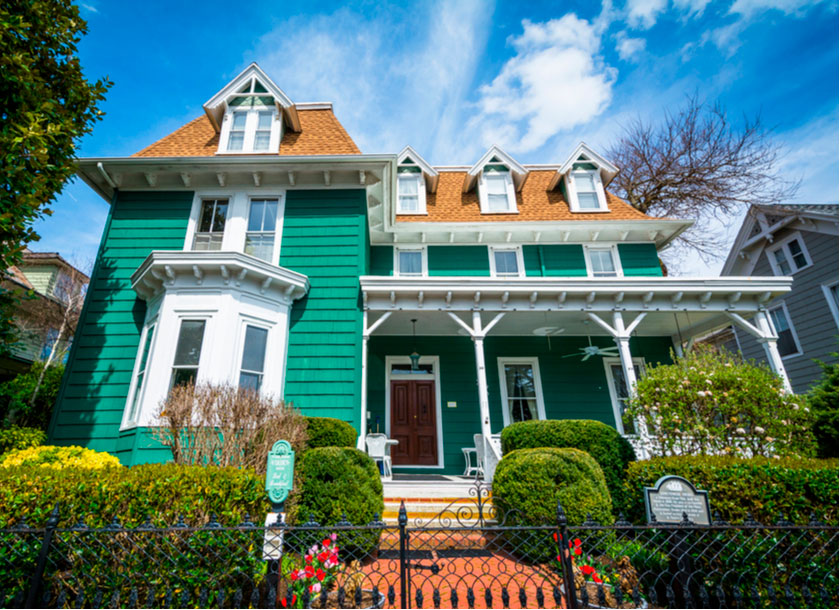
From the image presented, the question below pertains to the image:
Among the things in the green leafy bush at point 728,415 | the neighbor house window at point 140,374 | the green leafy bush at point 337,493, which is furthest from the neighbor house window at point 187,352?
the green leafy bush at point 728,415

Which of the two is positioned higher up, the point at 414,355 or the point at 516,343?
the point at 516,343

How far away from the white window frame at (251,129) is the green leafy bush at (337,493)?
758 centimetres

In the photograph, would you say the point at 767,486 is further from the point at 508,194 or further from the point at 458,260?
the point at 508,194

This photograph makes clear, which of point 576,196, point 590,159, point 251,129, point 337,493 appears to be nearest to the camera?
point 337,493

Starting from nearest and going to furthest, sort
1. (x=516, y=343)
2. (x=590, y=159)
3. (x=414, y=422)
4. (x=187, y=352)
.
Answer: (x=187, y=352) → (x=414, y=422) → (x=516, y=343) → (x=590, y=159)

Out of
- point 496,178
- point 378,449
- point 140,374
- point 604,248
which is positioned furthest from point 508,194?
point 140,374

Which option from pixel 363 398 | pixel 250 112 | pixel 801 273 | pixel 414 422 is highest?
pixel 250 112

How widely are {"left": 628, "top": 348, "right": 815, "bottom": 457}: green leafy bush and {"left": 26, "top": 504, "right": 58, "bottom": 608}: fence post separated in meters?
6.81

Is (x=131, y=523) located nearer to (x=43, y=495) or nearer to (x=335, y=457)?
(x=43, y=495)

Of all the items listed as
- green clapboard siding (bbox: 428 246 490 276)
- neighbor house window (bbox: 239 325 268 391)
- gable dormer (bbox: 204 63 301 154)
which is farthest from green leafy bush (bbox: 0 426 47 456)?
green clapboard siding (bbox: 428 246 490 276)

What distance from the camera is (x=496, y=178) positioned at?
41.8 feet

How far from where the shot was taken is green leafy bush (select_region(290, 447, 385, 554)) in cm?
450

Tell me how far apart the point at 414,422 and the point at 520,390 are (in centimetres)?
307

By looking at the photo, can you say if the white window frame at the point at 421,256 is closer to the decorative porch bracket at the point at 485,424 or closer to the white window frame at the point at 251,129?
the decorative porch bracket at the point at 485,424
